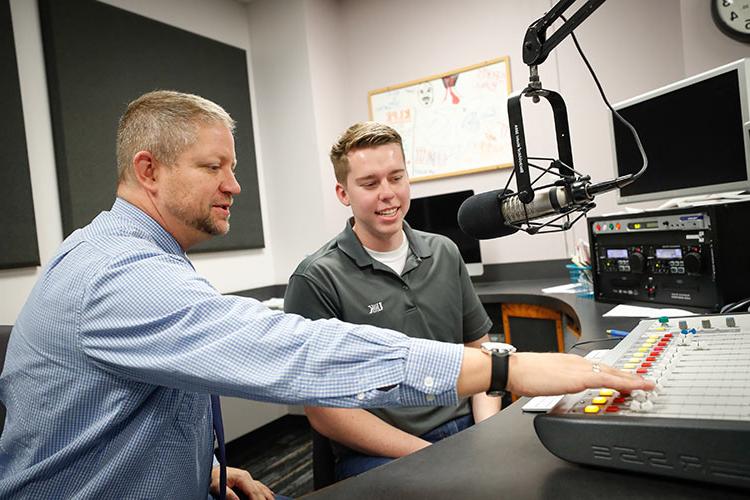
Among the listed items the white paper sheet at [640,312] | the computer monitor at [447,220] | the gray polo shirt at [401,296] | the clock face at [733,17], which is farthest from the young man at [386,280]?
the clock face at [733,17]

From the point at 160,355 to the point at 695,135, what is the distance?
1866 millimetres

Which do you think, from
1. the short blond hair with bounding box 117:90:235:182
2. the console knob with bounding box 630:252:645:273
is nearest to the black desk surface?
the short blond hair with bounding box 117:90:235:182

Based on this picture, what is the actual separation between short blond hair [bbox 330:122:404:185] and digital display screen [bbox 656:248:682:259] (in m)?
0.95

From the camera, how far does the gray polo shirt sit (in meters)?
1.42

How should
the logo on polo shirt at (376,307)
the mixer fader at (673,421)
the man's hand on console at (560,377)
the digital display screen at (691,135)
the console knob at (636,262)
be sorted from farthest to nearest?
the console knob at (636,262) → the digital display screen at (691,135) → the logo on polo shirt at (376,307) → the man's hand on console at (560,377) → the mixer fader at (673,421)

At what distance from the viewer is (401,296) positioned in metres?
1.52

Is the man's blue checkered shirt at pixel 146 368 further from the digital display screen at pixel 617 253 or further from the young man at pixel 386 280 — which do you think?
the digital display screen at pixel 617 253

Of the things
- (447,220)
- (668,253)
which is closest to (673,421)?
(668,253)

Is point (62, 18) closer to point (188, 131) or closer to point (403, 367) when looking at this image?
point (188, 131)

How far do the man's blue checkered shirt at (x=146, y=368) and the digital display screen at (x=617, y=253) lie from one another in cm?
141

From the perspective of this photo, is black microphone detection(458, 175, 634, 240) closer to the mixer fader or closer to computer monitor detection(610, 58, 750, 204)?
the mixer fader

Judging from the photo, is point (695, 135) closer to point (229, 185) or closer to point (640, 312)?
point (640, 312)

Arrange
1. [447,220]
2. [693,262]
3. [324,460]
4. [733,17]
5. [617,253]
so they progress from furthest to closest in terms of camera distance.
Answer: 1. [447,220]
2. [733,17]
3. [617,253]
4. [693,262]
5. [324,460]

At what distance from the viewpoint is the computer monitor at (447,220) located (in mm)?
3115
